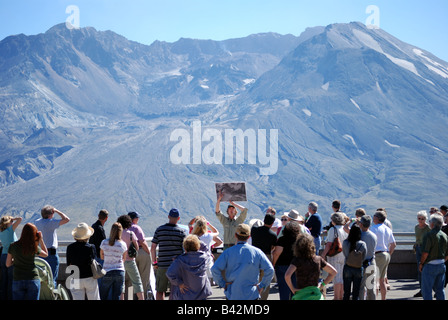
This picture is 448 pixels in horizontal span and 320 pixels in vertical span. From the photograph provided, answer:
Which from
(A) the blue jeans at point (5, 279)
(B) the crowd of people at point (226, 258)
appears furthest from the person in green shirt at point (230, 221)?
(A) the blue jeans at point (5, 279)

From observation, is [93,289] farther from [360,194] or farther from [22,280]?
[360,194]

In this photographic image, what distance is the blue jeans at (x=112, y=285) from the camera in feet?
24.0

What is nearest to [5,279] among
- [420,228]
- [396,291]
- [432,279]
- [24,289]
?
[24,289]

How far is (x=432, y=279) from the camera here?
788 centimetres

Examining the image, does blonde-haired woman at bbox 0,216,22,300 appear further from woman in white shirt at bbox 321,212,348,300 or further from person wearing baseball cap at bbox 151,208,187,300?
woman in white shirt at bbox 321,212,348,300

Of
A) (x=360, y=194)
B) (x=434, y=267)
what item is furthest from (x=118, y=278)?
(x=360, y=194)

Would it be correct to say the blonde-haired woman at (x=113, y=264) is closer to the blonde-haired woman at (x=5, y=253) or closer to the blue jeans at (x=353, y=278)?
the blonde-haired woman at (x=5, y=253)

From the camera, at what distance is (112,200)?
182m

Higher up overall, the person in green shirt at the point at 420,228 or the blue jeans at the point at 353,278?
the person in green shirt at the point at 420,228

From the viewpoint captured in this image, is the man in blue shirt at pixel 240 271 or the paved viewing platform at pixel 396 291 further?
the paved viewing platform at pixel 396 291

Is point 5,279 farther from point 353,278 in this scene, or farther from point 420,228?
point 420,228

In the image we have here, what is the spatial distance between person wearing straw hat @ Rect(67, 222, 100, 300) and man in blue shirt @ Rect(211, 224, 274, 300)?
1.96 metres

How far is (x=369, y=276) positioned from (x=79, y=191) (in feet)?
613

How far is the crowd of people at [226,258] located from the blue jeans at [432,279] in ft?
0.05
